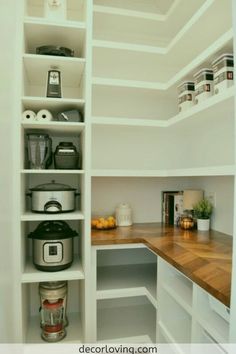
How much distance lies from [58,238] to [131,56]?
1.38 m

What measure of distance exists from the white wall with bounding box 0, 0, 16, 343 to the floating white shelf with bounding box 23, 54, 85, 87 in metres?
0.17

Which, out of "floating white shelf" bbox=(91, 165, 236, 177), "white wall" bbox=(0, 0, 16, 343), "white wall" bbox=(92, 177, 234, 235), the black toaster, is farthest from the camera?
"white wall" bbox=(92, 177, 234, 235)

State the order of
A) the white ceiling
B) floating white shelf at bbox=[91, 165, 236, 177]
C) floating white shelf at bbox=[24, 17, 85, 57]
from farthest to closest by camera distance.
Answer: the white ceiling < floating white shelf at bbox=[24, 17, 85, 57] < floating white shelf at bbox=[91, 165, 236, 177]

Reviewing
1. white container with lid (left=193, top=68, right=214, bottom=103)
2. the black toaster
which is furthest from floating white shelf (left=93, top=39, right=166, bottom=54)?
the black toaster

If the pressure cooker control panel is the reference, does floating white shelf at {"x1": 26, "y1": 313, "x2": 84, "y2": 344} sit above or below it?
below

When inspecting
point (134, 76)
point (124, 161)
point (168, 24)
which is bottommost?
point (124, 161)

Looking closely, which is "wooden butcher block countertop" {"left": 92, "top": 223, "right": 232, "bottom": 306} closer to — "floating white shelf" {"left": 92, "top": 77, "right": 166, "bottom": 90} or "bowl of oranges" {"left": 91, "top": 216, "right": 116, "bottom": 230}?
"bowl of oranges" {"left": 91, "top": 216, "right": 116, "bottom": 230}

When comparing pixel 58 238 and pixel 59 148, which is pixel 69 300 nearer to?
pixel 58 238

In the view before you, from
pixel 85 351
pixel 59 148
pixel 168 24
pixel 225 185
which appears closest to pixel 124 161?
pixel 59 148

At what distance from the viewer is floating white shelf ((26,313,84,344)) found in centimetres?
161

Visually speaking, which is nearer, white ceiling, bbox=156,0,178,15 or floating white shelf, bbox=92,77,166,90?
floating white shelf, bbox=92,77,166,90

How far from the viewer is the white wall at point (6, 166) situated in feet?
3.73


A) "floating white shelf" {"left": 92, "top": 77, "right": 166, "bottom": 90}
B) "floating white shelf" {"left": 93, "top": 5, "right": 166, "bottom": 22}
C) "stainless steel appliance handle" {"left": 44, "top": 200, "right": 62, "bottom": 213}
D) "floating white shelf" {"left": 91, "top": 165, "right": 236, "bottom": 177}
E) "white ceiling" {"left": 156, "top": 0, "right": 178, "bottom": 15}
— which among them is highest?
"white ceiling" {"left": 156, "top": 0, "right": 178, "bottom": 15}

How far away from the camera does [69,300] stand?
193 centimetres
